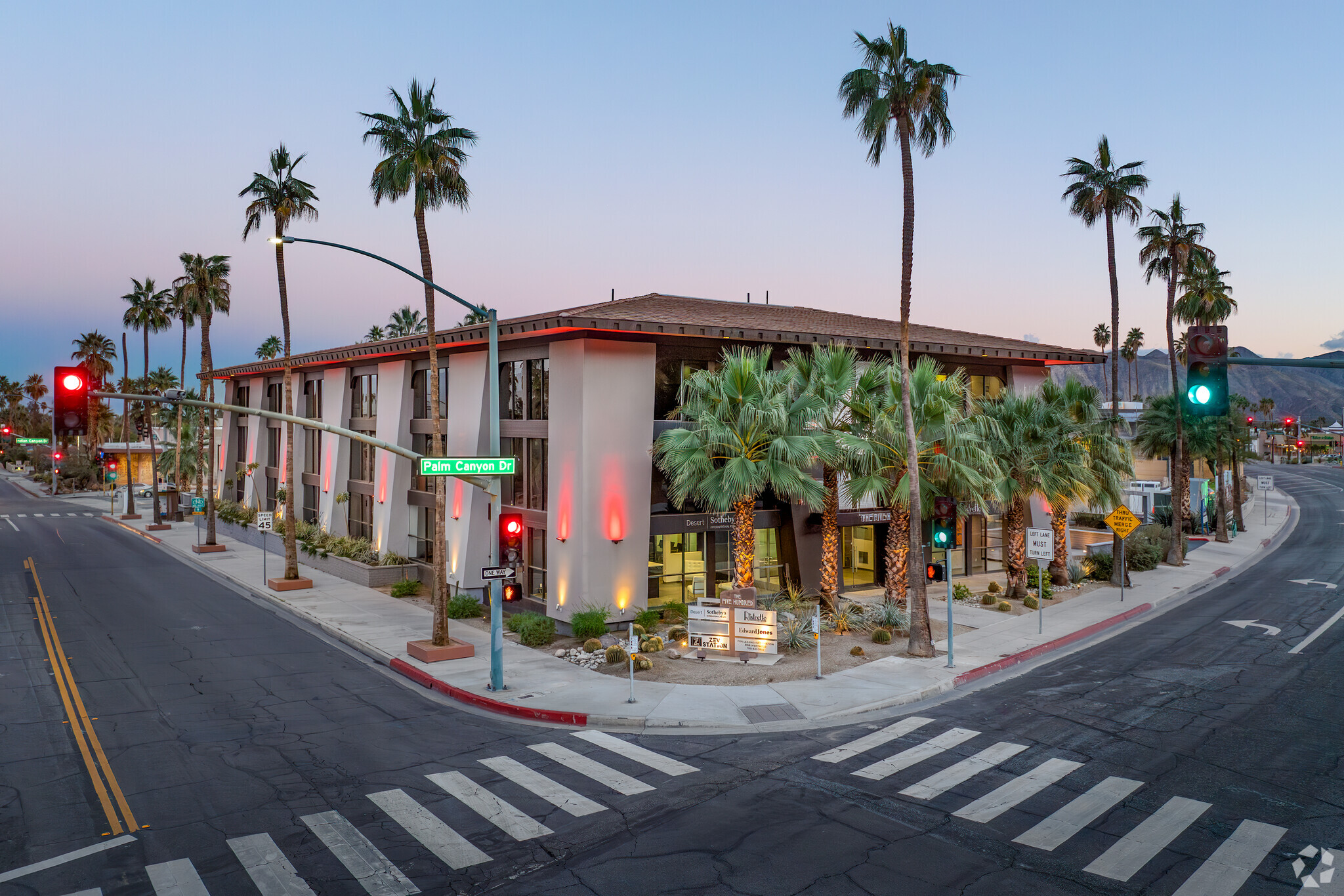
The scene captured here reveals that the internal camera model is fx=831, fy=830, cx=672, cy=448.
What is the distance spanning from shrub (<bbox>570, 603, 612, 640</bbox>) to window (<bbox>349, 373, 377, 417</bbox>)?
62.7ft

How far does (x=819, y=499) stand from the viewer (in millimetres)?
22703

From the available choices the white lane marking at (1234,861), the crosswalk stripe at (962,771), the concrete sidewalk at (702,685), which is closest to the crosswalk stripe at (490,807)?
the concrete sidewalk at (702,685)

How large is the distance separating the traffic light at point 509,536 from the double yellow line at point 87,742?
7.69 metres

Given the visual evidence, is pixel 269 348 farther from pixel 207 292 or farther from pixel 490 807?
pixel 490 807

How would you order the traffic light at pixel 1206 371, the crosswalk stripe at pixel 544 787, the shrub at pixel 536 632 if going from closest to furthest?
the traffic light at pixel 1206 371 → the crosswalk stripe at pixel 544 787 → the shrub at pixel 536 632

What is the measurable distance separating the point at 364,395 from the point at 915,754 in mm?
31601

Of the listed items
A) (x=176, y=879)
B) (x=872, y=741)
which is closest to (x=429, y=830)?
(x=176, y=879)

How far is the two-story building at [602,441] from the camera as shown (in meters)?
23.7

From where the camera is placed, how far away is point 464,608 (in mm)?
26391

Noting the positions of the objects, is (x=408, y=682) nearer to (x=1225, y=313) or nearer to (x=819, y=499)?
(x=819, y=499)

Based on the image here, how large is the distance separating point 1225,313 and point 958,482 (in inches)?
1224

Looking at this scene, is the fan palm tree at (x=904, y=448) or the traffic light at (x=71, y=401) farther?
the fan palm tree at (x=904, y=448)

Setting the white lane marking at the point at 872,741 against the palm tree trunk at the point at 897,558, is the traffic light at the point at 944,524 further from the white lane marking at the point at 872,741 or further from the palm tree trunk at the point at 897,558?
the white lane marking at the point at 872,741

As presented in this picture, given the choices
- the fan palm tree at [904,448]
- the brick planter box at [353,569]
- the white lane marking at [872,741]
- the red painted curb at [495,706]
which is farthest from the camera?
the brick planter box at [353,569]
